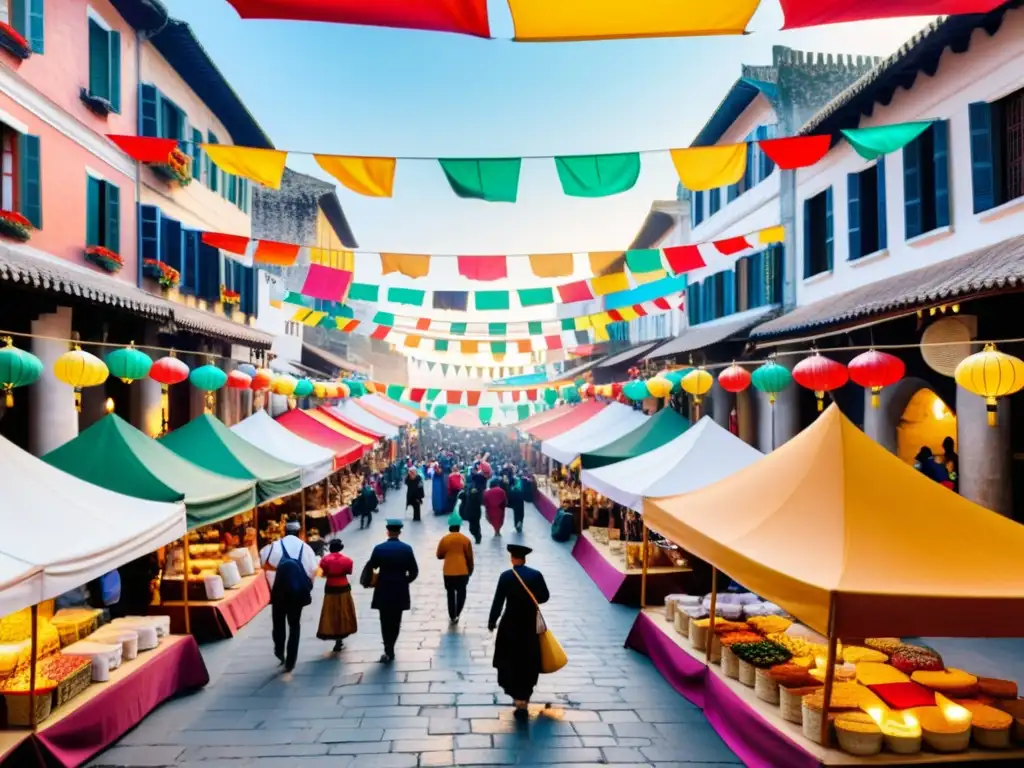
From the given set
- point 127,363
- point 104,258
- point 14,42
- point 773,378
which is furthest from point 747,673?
point 104,258

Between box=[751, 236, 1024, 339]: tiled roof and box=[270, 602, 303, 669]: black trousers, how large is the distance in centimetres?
841

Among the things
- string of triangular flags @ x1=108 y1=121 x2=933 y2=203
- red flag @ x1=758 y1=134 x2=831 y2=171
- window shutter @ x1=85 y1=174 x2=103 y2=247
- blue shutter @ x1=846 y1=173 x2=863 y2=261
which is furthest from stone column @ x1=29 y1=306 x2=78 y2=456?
blue shutter @ x1=846 y1=173 x2=863 y2=261

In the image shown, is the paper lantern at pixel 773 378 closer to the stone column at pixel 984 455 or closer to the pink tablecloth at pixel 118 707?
the stone column at pixel 984 455

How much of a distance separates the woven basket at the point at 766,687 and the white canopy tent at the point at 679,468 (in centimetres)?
313

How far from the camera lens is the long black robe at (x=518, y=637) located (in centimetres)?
724

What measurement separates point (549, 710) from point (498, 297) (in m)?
10.8

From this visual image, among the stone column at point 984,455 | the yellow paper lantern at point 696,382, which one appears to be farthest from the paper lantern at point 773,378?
the stone column at point 984,455

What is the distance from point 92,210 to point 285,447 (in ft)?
18.0

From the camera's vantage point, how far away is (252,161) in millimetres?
8820

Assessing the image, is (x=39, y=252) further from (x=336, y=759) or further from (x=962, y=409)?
(x=962, y=409)

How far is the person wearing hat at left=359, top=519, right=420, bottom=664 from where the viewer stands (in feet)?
29.1

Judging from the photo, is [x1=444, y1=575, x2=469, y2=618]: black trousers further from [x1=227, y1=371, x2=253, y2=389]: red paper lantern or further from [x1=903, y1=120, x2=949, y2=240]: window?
[x1=903, y1=120, x2=949, y2=240]: window

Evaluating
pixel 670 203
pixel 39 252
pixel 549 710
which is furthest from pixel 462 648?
pixel 670 203

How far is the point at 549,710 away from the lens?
24.1ft
